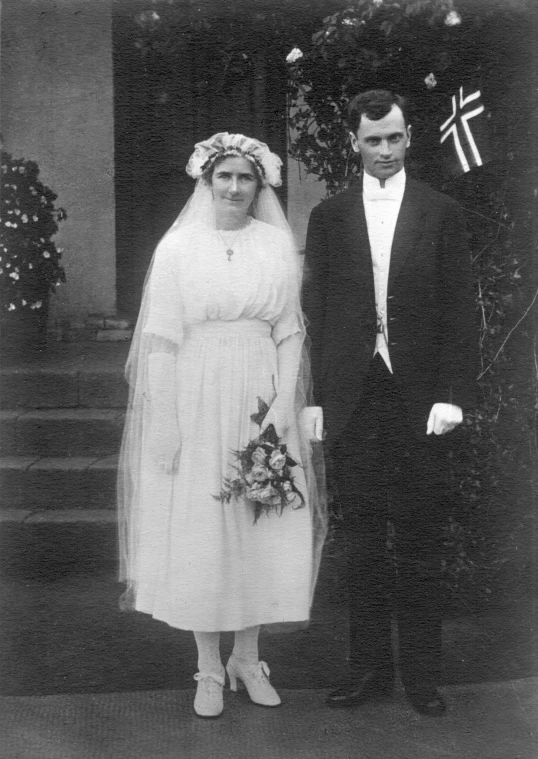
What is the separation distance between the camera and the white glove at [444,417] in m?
2.92

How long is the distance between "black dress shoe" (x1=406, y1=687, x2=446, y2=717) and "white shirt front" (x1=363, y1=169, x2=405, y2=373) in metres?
1.09

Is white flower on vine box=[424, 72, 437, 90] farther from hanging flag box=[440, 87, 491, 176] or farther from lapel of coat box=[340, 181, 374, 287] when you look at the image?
lapel of coat box=[340, 181, 374, 287]

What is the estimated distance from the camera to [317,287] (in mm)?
3062

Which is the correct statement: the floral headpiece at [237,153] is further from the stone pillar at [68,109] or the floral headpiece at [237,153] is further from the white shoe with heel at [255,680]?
the stone pillar at [68,109]

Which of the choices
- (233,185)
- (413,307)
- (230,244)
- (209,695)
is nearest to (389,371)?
(413,307)

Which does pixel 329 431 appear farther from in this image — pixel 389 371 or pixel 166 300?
pixel 166 300

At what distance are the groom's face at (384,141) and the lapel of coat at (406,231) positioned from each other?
123mm

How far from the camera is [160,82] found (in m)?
4.90

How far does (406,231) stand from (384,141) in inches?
11.7

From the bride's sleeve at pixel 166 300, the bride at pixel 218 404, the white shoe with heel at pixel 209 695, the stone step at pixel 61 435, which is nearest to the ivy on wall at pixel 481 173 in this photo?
the bride at pixel 218 404

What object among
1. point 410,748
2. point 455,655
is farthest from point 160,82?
point 410,748

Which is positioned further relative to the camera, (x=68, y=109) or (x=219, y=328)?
(x=68, y=109)

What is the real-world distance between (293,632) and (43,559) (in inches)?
54.9

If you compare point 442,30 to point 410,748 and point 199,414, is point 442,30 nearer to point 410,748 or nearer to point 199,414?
point 199,414
